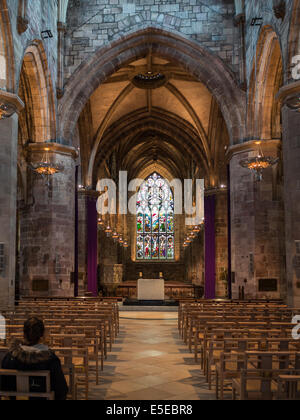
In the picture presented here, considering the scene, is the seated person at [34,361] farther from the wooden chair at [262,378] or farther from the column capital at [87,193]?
the column capital at [87,193]

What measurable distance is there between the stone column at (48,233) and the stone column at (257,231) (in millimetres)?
6098

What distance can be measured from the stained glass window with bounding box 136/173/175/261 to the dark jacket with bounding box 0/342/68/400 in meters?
36.8

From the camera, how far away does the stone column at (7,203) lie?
35.8ft

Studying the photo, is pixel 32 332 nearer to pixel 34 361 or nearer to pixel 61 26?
pixel 34 361

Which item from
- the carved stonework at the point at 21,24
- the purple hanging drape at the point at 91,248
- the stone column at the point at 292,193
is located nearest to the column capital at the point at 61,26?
the carved stonework at the point at 21,24

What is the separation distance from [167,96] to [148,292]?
11059 millimetres

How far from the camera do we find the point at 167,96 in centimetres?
→ 2409

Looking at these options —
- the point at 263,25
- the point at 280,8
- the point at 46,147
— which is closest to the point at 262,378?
the point at 280,8

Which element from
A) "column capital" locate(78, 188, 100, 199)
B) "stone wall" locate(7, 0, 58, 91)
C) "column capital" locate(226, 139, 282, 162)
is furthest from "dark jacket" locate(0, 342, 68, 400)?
"column capital" locate(78, 188, 100, 199)

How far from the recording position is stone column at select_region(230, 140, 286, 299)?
15.5m

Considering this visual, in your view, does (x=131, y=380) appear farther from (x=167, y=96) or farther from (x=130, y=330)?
(x=167, y=96)

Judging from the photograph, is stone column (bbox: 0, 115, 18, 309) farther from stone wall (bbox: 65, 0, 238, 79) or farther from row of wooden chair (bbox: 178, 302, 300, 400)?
stone wall (bbox: 65, 0, 238, 79)

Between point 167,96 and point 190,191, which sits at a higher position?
point 167,96

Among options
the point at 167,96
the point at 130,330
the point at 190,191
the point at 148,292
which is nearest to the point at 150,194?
the point at 190,191
